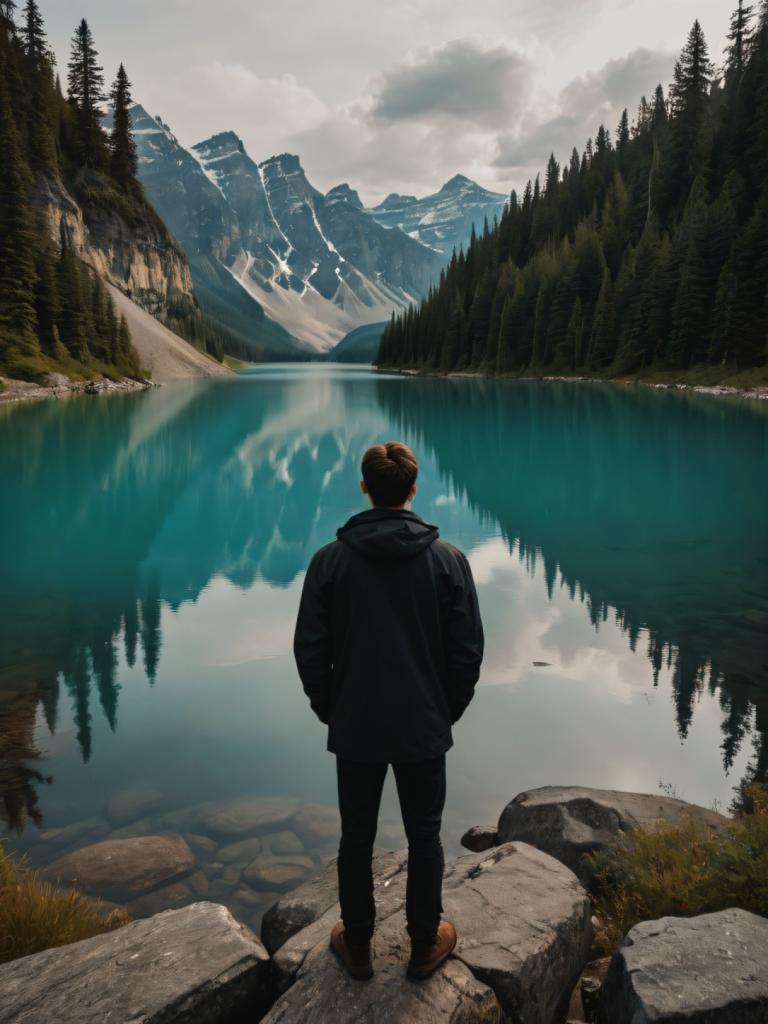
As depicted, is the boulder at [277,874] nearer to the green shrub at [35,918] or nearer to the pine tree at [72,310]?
the green shrub at [35,918]

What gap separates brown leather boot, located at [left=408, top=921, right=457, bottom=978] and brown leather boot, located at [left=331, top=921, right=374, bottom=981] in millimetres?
240

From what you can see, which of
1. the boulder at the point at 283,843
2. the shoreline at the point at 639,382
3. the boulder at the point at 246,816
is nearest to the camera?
the boulder at the point at 283,843

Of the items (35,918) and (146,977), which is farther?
(35,918)

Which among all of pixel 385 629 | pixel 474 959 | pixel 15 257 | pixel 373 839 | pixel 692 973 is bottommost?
pixel 474 959

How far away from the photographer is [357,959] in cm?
412

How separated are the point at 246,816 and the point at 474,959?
3.88 meters

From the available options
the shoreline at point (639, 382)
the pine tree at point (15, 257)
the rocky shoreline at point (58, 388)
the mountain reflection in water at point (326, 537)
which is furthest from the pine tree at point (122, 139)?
the mountain reflection in water at point (326, 537)

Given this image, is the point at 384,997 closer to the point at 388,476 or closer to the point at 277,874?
the point at 388,476

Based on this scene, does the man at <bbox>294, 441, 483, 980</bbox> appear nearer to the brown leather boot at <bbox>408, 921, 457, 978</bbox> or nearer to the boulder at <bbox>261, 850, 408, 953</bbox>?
the brown leather boot at <bbox>408, 921, 457, 978</bbox>

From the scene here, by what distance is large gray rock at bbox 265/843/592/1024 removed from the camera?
12.8ft

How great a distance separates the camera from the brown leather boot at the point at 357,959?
13.4 ft

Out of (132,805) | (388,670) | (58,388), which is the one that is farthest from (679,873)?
(58,388)

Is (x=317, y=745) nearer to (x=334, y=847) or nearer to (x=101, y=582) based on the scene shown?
(x=334, y=847)

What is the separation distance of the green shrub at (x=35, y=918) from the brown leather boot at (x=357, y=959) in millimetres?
1961
